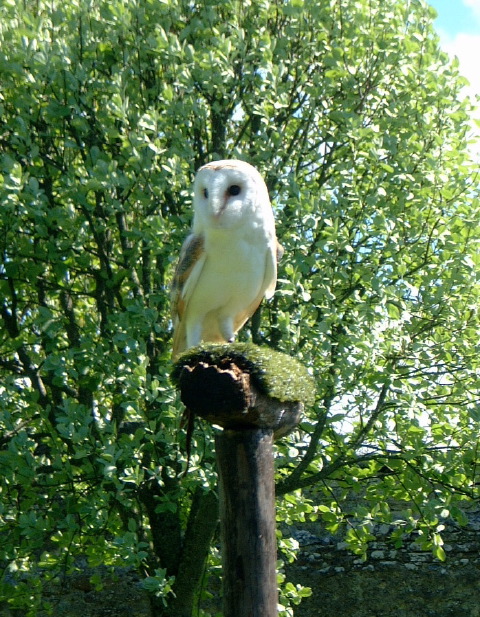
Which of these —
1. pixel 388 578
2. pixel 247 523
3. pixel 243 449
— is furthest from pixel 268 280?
pixel 388 578

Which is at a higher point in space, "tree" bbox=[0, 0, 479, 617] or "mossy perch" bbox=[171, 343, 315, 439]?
"tree" bbox=[0, 0, 479, 617]

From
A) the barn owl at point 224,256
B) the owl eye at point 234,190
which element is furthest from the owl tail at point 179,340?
the owl eye at point 234,190

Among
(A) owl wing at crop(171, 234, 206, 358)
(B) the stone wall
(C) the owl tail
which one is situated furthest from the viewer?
(B) the stone wall

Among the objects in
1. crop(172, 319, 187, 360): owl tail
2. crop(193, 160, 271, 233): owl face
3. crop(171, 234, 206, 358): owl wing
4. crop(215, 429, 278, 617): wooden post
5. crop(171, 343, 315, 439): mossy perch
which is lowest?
crop(215, 429, 278, 617): wooden post

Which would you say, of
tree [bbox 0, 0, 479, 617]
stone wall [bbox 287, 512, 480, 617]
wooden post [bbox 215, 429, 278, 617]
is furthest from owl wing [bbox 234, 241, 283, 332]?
stone wall [bbox 287, 512, 480, 617]

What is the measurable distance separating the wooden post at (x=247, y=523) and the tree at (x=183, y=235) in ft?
6.48

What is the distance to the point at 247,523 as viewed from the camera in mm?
3027

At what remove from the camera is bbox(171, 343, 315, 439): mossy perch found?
298 cm

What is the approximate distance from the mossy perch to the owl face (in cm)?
81

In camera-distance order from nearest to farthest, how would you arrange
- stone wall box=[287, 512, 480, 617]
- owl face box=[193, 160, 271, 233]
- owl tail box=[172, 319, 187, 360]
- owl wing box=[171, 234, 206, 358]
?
owl face box=[193, 160, 271, 233] → owl wing box=[171, 234, 206, 358] → owl tail box=[172, 319, 187, 360] → stone wall box=[287, 512, 480, 617]

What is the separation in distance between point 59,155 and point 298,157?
1.75 metres

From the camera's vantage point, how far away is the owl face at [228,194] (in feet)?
12.4

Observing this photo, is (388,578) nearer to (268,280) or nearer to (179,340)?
(179,340)

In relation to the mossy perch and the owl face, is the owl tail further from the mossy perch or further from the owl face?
the mossy perch
